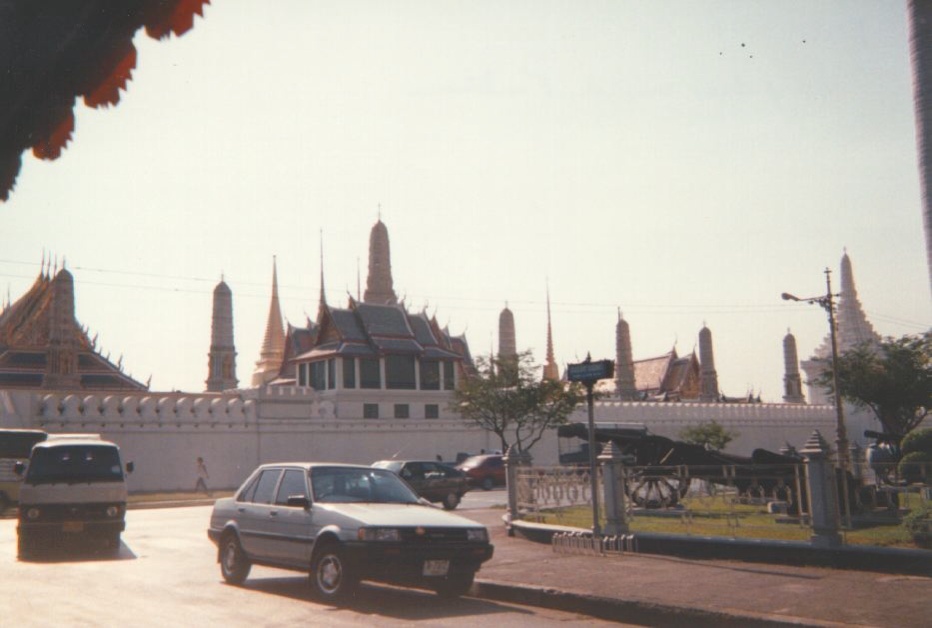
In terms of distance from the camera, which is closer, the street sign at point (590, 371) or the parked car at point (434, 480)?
the street sign at point (590, 371)

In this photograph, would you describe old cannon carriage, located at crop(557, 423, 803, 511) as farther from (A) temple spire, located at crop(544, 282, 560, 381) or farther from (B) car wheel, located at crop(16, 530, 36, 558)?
(A) temple spire, located at crop(544, 282, 560, 381)

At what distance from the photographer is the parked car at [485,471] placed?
36188mm

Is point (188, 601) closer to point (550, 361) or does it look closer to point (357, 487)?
point (357, 487)

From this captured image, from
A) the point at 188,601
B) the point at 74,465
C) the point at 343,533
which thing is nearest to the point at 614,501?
the point at 343,533

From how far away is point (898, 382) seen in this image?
40.9 metres

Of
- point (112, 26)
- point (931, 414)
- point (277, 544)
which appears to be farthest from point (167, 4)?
point (931, 414)

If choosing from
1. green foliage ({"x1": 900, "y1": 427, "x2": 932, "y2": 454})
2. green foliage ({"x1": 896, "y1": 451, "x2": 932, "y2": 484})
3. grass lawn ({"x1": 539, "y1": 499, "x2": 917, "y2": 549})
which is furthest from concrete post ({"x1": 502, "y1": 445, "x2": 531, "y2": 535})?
green foliage ({"x1": 900, "y1": 427, "x2": 932, "y2": 454})

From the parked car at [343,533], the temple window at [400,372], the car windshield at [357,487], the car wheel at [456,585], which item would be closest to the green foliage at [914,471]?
the parked car at [343,533]

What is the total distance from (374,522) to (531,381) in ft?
97.5

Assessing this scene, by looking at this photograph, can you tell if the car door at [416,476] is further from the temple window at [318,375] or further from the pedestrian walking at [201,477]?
the temple window at [318,375]

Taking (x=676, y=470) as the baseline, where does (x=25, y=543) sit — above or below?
below

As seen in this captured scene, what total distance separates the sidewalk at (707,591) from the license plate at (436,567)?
1.02 m

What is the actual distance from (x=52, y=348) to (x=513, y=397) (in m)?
24.1

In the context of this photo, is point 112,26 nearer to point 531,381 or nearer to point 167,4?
point 167,4
